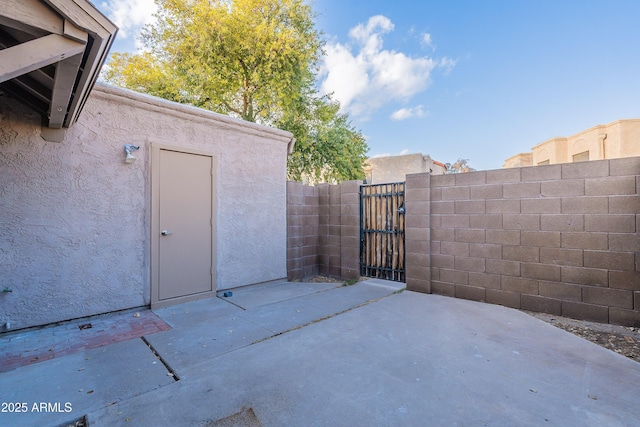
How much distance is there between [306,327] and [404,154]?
1620 centimetres

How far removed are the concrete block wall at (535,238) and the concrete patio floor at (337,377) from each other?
681 millimetres

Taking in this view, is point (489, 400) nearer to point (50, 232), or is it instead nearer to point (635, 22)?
point (50, 232)

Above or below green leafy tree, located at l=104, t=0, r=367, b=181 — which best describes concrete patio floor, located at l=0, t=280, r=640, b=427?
below

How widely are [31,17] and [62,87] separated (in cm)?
94

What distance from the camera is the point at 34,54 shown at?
167cm

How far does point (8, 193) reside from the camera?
313cm

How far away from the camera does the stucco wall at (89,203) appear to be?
318 centimetres

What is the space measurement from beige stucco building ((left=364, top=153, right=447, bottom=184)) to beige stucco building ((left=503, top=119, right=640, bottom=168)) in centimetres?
627

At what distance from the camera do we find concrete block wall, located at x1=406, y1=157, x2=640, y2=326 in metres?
3.37

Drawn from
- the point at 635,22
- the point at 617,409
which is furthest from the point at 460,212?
the point at 635,22

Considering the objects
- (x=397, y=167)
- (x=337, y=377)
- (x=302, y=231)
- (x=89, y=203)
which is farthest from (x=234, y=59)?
(x=337, y=377)

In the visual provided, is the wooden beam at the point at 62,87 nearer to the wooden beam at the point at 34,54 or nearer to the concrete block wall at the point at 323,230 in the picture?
the wooden beam at the point at 34,54

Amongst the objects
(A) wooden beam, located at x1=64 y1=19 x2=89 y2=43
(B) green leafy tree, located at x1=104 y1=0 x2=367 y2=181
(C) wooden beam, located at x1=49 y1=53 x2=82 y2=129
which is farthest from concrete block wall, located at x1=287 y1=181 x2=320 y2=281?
(B) green leafy tree, located at x1=104 y1=0 x2=367 y2=181

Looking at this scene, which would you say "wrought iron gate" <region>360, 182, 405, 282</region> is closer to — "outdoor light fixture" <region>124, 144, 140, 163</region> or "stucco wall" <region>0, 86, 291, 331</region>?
"stucco wall" <region>0, 86, 291, 331</region>
